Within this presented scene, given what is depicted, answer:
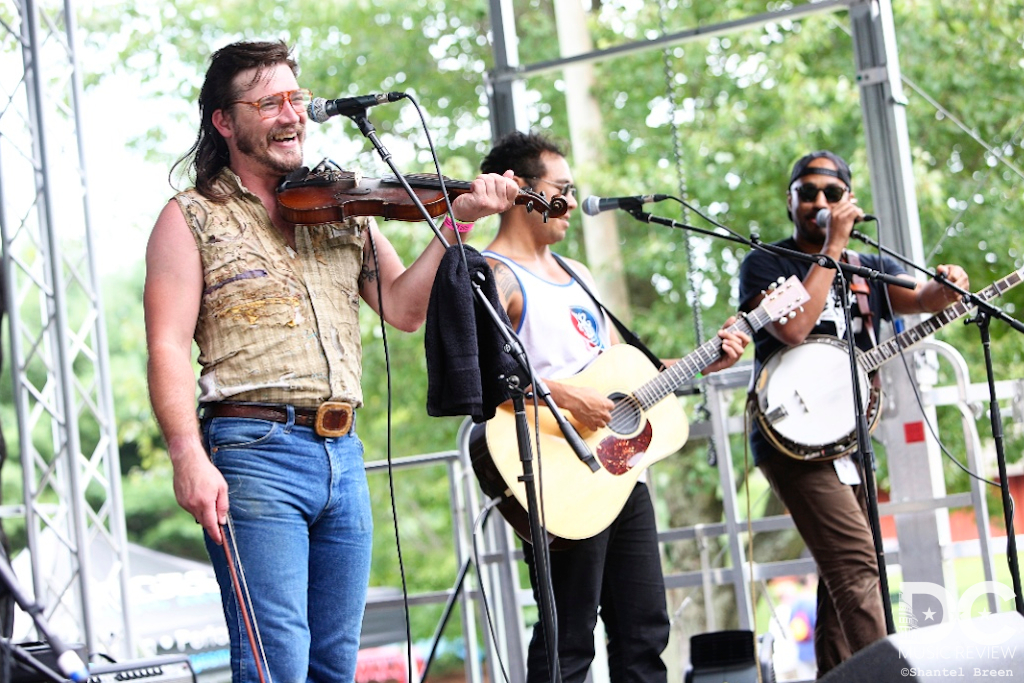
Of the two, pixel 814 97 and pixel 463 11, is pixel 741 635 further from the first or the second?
pixel 463 11

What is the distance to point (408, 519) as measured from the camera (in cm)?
1308

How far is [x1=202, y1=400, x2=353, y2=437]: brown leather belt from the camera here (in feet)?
8.61

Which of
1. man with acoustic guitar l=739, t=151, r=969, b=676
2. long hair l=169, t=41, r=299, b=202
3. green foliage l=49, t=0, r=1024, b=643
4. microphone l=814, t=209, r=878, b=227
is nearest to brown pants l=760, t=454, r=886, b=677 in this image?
man with acoustic guitar l=739, t=151, r=969, b=676

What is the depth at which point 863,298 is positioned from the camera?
4.37 metres

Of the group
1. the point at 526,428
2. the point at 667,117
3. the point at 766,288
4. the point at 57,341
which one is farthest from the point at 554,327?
the point at 667,117

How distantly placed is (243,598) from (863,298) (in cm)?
277

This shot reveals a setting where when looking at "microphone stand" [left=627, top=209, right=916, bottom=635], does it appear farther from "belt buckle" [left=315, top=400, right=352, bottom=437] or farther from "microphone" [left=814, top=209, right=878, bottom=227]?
"belt buckle" [left=315, top=400, right=352, bottom=437]

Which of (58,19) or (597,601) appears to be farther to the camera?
(58,19)

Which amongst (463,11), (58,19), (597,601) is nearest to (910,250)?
(597,601)

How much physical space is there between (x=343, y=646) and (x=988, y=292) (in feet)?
8.75

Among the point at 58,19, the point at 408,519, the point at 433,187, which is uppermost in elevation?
the point at 58,19

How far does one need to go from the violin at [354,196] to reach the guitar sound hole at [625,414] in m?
1.15

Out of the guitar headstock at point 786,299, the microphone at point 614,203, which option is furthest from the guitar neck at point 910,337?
the microphone at point 614,203

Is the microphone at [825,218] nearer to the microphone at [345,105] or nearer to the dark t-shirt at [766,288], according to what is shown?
the dark t-shirt at [766,288]
